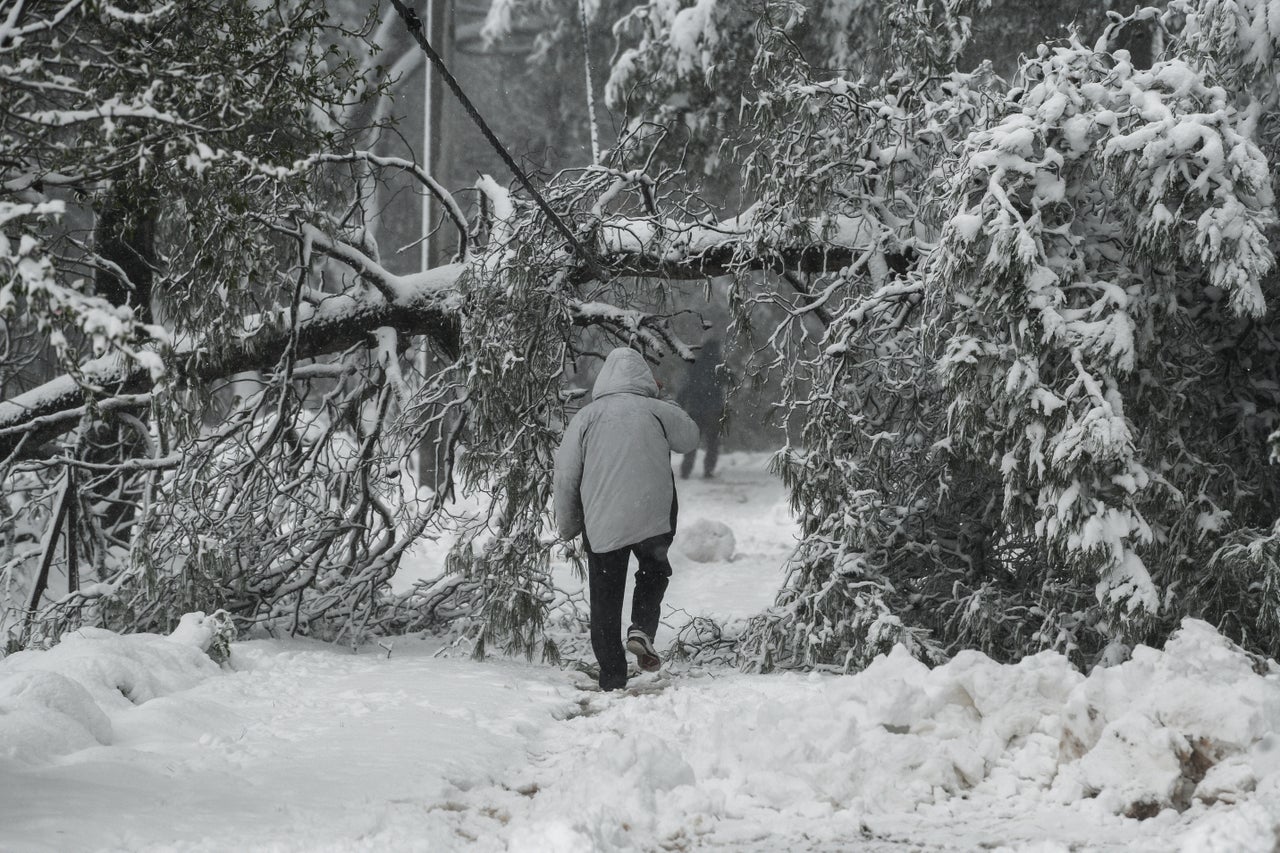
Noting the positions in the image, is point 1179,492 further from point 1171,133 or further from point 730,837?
point 730,837

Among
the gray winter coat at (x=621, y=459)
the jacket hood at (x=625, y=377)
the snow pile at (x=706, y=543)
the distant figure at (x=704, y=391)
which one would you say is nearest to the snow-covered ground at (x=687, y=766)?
the gray winter coat at (x=621, y=459)

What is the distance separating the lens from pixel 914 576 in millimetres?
6016

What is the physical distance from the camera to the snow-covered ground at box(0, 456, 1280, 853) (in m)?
2.80

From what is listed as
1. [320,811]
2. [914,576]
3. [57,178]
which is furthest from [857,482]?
[57,178]

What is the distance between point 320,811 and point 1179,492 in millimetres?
3804

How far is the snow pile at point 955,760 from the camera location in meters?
2.90

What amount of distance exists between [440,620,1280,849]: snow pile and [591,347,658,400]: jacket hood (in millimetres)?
1950

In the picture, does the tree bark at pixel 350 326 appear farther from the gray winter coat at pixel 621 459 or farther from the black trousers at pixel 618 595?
the black trousers at pixel 618 595

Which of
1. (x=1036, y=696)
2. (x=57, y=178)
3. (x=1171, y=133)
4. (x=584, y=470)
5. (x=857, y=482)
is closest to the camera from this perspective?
(x=57, y=178)

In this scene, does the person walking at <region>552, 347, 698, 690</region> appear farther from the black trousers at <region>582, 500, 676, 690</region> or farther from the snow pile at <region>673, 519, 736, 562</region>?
the snow pile at <region>673, 519, 736, 562</region>

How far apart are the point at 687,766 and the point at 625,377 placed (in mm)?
2435

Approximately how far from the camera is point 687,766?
131 inches

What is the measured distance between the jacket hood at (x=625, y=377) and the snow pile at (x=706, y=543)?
780cm

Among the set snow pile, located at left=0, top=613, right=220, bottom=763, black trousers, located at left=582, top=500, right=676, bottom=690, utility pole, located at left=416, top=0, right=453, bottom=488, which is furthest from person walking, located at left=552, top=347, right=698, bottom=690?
utility pole, located at left=416, top=0, right=453, bottom=488
